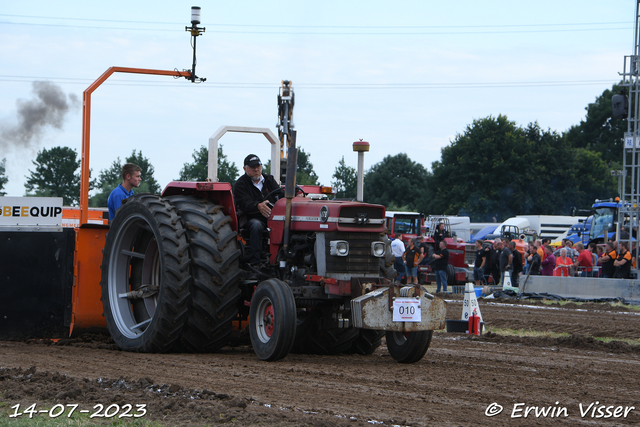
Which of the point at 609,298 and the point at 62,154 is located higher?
the point at 62,154

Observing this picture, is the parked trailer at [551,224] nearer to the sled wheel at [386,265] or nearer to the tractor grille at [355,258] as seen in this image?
the sled wheel at [386,265]

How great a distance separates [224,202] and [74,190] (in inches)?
2199

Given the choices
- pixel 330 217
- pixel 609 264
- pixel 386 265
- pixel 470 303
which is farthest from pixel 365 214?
pixel 609 264

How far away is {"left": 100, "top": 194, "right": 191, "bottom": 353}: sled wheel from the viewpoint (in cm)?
753

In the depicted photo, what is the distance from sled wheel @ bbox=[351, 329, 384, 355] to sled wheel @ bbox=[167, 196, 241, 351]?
149cm

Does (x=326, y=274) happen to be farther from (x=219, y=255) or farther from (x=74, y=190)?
(x=74, y=190)

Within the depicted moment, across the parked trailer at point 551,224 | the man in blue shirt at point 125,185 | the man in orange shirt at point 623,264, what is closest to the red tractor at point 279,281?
the man in blue shirt at point 125,185

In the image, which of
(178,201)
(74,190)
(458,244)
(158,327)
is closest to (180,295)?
(158,327)

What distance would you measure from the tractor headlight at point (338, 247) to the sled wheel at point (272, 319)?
0.59 metres

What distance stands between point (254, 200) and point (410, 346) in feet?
7.49

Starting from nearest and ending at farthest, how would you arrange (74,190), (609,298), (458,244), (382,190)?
(609,298)
(458,244)
(74,190)
(382,190)

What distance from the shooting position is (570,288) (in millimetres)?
18828

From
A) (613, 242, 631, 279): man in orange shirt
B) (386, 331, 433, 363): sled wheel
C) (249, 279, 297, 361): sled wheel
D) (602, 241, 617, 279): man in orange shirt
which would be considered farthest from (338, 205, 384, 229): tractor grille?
(602, 241, 617, 279): man in orange shirt

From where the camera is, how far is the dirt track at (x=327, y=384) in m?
4.90
